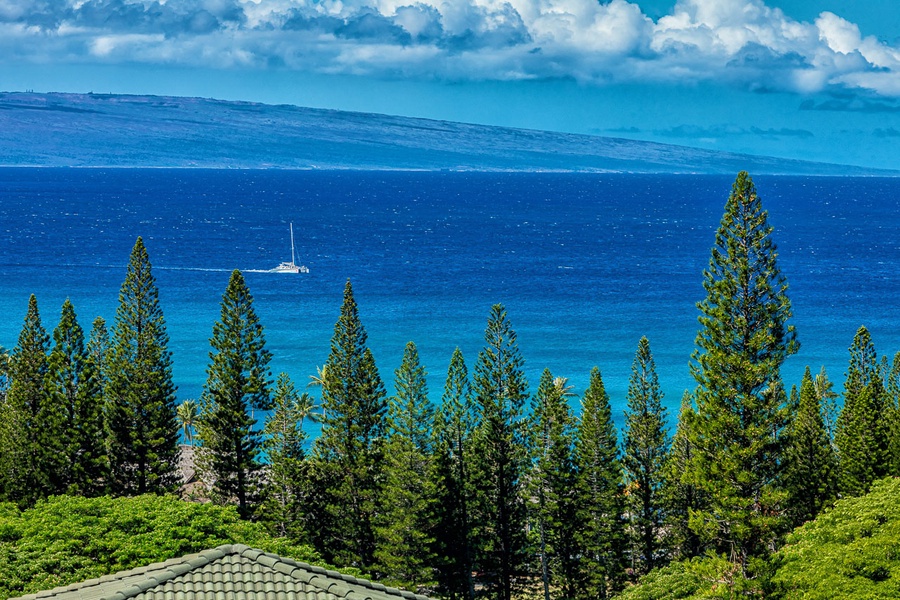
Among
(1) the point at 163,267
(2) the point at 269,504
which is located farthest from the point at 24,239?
(2) the point at 269,504

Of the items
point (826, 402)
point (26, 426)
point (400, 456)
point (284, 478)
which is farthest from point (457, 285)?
point (400, 456)

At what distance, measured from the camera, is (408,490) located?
38531 mm

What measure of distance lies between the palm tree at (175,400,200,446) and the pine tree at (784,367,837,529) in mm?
36872

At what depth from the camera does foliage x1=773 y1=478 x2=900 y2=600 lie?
2567cm

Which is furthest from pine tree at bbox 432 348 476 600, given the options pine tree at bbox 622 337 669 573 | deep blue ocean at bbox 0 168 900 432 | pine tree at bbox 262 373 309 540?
deep blue ocean at bbox 0 168 900 432

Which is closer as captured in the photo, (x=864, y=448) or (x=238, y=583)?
(x=238, y=583)

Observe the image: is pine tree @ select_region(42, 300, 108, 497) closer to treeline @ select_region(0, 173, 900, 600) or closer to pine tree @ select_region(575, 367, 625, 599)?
treeline @ select_region(0, 173, 900, 600)

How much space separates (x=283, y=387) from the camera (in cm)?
4516

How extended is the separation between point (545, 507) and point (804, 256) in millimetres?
113876

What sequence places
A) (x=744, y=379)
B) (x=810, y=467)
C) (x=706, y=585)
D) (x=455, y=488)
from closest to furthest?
(x=744, y=379)
(x=706, y=585)
(x=455, y=488)
(x=810, y=467)

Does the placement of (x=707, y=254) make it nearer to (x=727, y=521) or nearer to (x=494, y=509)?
(x=494, y=509)

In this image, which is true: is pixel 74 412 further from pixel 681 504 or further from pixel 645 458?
pixel 681 504

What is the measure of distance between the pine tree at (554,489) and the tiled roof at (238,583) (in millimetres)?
25597

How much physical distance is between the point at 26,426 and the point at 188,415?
936 inches
